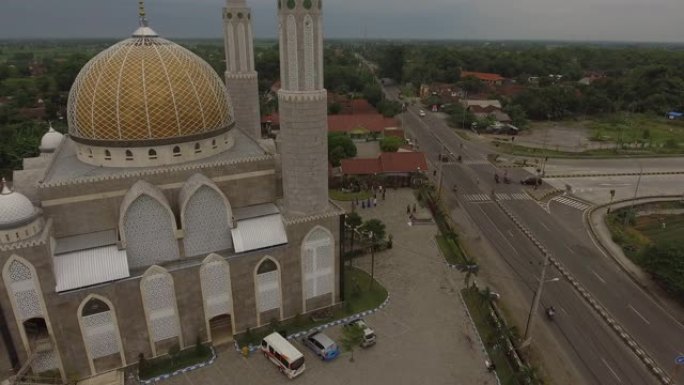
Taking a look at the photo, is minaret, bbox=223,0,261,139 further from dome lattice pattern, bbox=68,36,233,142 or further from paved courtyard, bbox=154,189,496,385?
paved courtyard, bbox=154,189,496,385

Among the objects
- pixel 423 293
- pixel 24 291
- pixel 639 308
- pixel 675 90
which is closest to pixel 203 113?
pixel 24 291

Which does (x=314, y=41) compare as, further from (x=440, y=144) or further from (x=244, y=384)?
(x=440, y=144)

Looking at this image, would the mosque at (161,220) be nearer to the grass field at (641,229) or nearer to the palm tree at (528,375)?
the palm tree at (528,375)

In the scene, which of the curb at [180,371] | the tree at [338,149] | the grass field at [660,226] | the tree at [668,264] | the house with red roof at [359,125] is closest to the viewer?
the curb at [180,371]

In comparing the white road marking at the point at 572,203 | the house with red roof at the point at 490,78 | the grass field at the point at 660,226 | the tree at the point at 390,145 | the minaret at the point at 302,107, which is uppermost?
the minaret at the point at 302,107

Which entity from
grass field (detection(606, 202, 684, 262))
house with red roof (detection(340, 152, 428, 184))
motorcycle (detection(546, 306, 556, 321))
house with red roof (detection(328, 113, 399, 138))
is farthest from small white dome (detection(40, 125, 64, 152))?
grass field (detection(606, 202, 684, 262))

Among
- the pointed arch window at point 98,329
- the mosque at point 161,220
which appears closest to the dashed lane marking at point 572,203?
the mosque at point 161,220
